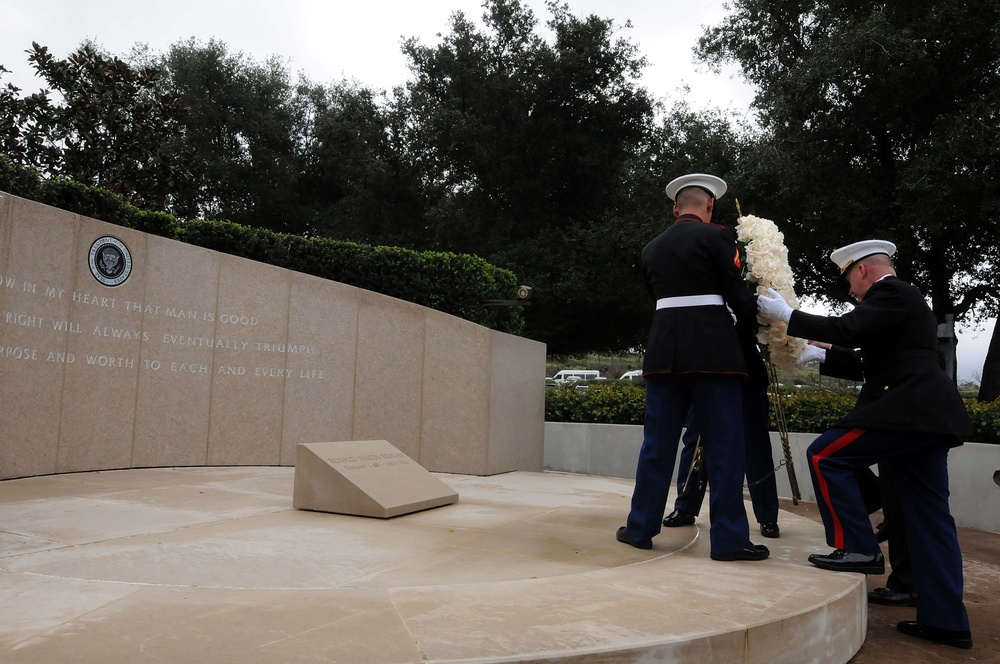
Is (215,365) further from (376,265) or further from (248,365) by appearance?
(376,265)

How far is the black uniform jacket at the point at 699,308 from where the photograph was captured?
3822mm

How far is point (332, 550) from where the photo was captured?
3943 mm

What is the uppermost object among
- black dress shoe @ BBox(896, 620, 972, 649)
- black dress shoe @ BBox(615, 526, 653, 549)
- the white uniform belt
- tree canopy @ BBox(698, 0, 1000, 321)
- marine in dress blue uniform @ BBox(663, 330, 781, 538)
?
tree canopy @ BBox(698, 0, 1000, 321)

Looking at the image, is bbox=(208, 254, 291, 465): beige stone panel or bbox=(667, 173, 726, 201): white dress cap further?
bbox=(208, 254, 291, 465): beige stone panel

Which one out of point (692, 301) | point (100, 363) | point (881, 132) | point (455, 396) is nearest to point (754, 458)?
point (692, 301)

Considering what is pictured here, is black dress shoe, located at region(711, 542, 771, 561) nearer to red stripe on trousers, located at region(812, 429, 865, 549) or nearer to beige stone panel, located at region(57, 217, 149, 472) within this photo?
red stripe on trousers, located at region(812, 429, 865, 549)

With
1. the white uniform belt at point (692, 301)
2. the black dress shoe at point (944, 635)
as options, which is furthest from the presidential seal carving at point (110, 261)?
the black dress shoe at point (944, 635)

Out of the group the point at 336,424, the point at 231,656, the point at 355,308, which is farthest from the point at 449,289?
the point at 231,656

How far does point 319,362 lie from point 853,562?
6343 mm

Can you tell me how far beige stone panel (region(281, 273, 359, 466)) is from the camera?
845 centimetres

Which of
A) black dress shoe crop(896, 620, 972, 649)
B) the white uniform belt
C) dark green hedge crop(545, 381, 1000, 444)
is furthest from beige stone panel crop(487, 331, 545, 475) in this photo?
black dress shoe crop(896, 620, 972, 649)

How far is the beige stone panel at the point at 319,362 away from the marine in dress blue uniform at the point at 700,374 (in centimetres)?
522

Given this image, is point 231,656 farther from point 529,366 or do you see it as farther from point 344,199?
point 344,199

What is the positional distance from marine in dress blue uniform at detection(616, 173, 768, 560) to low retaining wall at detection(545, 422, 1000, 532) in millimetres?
3415
